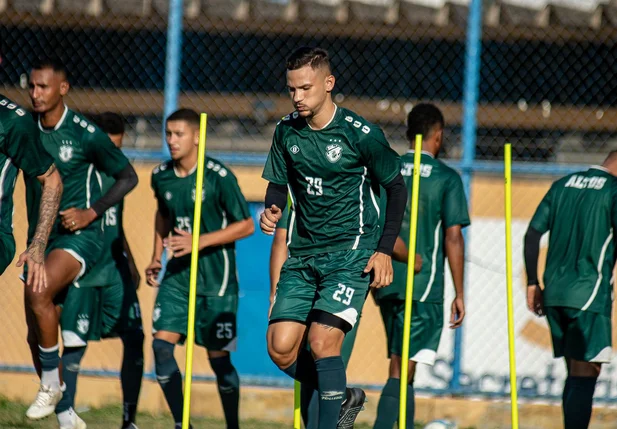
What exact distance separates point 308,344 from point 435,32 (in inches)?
229

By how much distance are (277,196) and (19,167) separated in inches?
55.5

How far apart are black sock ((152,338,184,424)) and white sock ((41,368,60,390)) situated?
673 millimetres

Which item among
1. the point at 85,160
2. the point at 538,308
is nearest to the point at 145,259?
the point at 85,160

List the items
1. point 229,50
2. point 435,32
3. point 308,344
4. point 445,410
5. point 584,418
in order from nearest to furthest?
point 308,344, point 584,418, point 445,410, point 435,32, point 229,50

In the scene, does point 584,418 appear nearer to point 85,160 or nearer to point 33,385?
point 85,160

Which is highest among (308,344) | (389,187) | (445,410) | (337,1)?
(337,1)

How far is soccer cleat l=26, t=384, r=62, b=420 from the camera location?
607cm

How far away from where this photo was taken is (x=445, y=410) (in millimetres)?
8109

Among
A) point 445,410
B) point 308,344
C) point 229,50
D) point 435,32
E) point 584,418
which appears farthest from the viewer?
point 229,50

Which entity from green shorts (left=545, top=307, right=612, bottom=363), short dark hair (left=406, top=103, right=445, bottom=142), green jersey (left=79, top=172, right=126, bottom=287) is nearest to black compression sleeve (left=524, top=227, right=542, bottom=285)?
green shorts (left=545, top=307, right=612, bottom=363)

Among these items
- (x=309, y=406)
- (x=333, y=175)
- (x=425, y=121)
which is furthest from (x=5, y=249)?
(x=425, y=121)

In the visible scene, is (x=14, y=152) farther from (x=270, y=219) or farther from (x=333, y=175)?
(x=333, y=175)

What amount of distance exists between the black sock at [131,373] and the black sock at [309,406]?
4.12 feet

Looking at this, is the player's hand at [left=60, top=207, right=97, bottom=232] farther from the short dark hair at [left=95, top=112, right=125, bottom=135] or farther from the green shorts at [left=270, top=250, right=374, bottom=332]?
the green shorts at [left=270, top=250, right=374, bottom=332]
